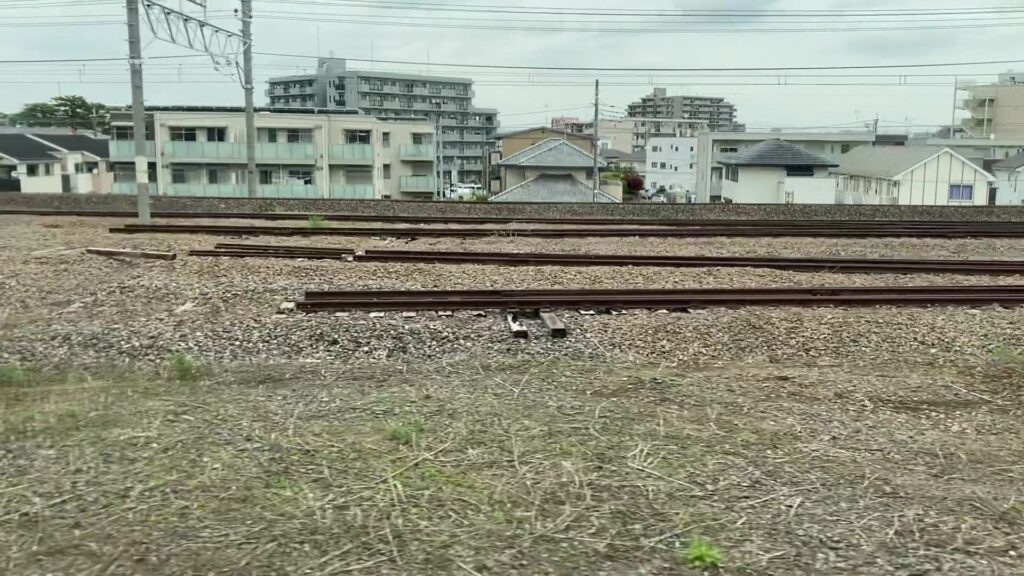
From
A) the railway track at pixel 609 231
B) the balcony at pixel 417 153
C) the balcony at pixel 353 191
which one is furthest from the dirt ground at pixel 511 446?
the balcony at pixel 417 153

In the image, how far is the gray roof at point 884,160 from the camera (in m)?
36.8

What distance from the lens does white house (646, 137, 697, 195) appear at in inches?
2783

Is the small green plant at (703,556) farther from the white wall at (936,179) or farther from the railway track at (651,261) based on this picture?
the white wall at (936,179)

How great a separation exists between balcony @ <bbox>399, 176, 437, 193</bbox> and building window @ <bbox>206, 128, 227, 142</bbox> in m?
9.76

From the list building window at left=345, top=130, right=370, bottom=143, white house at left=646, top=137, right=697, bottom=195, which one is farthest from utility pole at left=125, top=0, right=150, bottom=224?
white house at left=646, top=137, right=697, bottom=195

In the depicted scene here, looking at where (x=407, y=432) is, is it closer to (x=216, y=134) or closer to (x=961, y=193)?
(x=216, y=134)

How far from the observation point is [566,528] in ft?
11.5

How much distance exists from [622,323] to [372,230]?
8.40 metres

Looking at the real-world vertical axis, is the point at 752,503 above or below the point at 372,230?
below

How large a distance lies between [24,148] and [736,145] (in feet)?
143

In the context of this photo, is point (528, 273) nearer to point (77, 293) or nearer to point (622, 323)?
point (622, 323)

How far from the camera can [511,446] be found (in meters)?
4.47

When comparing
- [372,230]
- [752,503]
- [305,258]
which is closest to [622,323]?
[752,503]

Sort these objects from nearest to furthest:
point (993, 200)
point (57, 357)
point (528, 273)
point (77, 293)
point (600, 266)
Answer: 1. point (57, 357)
2. point (77, 293)
3. point (528, 273)
4. point (600, 266)
5. point (993, 200)
